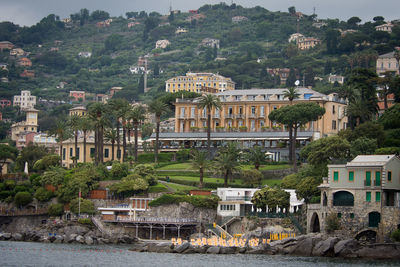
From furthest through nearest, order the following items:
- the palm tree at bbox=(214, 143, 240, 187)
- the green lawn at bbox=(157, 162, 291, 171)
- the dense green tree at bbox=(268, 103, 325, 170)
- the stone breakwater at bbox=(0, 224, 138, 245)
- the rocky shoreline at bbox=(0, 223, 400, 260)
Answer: the dense green tree at bbox=(268, 103, 325, 170) → the green lawn at bbox=(157, 162, 291, 171) → the palm tree at bbox=(214, 143, 240, 187) → the stone breakwater at bbox=(0, 224, 138, 245) → the rocky shoreline at bbox=(0, 223, 400, 260)

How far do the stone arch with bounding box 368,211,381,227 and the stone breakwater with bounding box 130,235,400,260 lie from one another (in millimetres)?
3590

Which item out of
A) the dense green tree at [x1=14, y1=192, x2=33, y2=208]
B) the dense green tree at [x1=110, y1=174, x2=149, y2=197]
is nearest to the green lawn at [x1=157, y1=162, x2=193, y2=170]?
the dense green tree at [x1=110, y1=174, x2=149, y2=197]

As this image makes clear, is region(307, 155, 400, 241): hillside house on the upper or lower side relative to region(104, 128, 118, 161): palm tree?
lower

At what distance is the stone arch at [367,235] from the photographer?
278 feet

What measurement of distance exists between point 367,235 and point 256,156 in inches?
1208

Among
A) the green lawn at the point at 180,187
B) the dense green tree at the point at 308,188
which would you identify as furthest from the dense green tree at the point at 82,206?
the dense green tree at the point at 308,188

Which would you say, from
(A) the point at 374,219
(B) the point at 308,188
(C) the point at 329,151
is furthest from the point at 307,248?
(C) the point at 329,151

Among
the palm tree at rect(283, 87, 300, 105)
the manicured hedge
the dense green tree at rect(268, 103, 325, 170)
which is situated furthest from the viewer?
the manicured hedge

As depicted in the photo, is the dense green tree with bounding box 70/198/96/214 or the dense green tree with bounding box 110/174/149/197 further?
the dense green tree with bounding box 110/174/149/197

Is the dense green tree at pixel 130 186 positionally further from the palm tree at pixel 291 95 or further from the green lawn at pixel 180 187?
the palm tree at pixel 291 95

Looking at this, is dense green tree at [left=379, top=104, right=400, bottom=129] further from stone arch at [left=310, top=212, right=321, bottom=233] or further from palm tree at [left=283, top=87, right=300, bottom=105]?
stone arch at [left=310, top=212, right=321, bottom=233]

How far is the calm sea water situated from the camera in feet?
250

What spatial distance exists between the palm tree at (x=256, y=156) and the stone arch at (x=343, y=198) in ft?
86.7

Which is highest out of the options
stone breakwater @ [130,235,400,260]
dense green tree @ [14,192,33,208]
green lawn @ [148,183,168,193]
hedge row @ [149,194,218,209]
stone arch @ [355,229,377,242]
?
green lawn @ [148,183,168,193]
